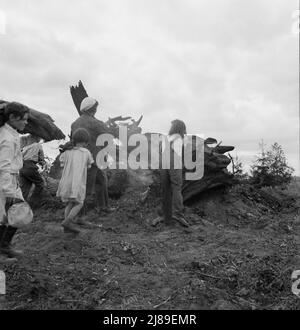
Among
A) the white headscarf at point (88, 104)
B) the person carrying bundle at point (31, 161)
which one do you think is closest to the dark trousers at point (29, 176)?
the person carrying bundle at point (31, 161)

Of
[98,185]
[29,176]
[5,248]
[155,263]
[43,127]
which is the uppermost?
[43,127]

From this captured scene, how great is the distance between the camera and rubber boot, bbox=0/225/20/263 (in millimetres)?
4938

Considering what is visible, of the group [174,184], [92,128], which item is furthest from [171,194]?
[92,128]

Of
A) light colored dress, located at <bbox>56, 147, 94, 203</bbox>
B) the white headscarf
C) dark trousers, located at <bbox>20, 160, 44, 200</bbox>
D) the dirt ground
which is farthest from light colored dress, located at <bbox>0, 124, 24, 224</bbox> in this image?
dark trousers, located at <bbox>20, 160, 44, 200</bbox>

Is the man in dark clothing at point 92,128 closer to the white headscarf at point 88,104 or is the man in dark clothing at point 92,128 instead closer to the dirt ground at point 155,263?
the white headscarf at point 88,104

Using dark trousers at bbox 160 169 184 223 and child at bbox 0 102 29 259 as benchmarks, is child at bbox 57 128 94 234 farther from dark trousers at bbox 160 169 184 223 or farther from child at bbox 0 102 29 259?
dark trousers at bbox 160 169 184 223

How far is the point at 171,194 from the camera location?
716cm

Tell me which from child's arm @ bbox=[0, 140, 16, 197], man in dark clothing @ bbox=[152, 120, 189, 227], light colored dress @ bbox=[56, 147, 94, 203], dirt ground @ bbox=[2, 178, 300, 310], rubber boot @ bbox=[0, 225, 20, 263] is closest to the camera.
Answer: dirt ground @ bbox=[2, 178, 300, 310]

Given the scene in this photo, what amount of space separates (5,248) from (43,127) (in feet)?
8.65

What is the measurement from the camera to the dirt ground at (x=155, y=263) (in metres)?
4.41

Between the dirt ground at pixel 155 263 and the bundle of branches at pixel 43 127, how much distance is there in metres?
1.45

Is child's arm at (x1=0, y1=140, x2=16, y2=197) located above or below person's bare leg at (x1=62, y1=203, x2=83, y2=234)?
above

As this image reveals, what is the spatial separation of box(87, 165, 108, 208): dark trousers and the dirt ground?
25 centimetres

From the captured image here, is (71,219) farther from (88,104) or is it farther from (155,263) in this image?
(88,104)
